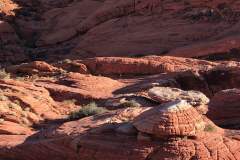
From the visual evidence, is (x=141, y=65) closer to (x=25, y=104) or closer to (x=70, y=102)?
(x=70, y=102)

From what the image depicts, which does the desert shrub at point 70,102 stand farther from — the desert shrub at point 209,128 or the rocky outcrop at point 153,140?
the desert shrub at point 209,128

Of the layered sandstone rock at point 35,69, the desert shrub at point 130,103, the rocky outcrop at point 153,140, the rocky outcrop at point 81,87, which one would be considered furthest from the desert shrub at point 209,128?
the layered sandstone rock at point 35,69

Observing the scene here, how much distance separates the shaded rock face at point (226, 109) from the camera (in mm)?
12641

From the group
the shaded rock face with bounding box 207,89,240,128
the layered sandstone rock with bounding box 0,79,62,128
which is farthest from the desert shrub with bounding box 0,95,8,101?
the shaded rock face with bounding box 207,89,240,128

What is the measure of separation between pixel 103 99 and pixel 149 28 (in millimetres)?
10093

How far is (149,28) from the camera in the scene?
84.9 ft

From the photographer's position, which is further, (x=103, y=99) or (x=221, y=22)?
(x=221, y=22)

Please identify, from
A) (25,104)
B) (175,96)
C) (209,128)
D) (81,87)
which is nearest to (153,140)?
(209,128)

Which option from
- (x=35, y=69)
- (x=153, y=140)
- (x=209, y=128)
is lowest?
(x=153, y=140)

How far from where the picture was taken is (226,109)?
12883 mm

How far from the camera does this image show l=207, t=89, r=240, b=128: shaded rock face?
12.6 m

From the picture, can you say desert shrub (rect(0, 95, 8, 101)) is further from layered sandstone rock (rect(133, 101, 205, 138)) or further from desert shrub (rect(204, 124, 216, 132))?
desert shrub (rect(204, 124, 216, 132))

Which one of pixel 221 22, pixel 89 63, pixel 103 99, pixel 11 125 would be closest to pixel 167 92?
pixel 103 99

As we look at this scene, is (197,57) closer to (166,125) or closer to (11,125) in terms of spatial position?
(11,125)
